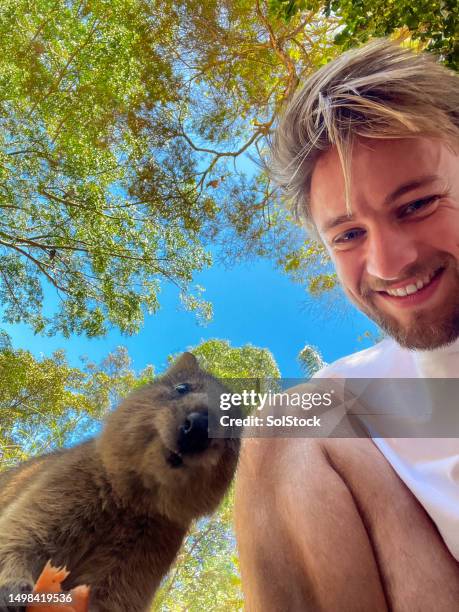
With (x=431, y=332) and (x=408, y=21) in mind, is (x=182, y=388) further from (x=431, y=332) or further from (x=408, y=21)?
(x=408, y=21)

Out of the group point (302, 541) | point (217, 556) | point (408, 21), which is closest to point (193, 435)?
point (302, 541)

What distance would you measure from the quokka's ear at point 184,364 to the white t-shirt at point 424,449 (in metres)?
0.47

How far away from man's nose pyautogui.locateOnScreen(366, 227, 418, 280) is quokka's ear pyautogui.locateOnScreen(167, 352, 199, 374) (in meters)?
0.42

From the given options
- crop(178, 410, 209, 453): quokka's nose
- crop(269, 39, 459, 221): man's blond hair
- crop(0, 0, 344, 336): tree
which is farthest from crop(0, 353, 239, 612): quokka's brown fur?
crop(0, 0, 344, 336): tree

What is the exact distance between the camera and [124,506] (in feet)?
1.63

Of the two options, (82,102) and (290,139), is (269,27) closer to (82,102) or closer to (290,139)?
(82,102)

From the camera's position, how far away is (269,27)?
6.66 ft

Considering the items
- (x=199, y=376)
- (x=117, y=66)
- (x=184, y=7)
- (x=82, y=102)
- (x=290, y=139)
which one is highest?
(x=184, y=7)

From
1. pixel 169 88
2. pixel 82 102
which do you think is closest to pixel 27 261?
pixel 82 102

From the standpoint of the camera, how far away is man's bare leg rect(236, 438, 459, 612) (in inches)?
30.7

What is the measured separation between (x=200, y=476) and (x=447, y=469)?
1.88 feet

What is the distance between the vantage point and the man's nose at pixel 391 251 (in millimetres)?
879

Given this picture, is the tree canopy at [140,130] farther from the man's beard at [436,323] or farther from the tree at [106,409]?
the man's beard at [436,323]

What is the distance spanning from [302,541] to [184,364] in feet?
1.31
